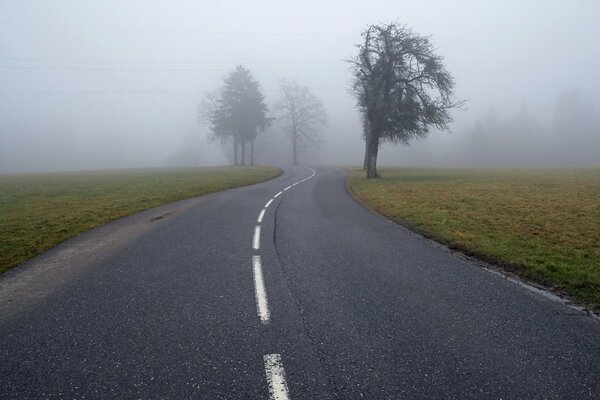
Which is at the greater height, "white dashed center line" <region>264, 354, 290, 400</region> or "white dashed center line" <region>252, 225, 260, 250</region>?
"white dashed center line" <region>252, 225, 260, 250</region>

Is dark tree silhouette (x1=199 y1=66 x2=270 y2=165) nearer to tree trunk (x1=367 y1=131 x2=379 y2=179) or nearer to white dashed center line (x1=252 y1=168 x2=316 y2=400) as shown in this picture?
tree trunk (x1=367 y1=131 x2=379 y2=179)

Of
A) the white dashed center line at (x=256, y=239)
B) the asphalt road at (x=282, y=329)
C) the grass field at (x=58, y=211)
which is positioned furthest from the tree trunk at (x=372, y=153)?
the asphalt road at (x=282, y=329)

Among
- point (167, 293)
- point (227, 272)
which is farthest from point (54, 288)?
point (227, 272)

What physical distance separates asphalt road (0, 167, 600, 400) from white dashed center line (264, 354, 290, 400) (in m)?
0.02

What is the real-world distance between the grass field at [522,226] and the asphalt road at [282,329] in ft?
3.34

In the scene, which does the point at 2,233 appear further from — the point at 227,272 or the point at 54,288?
the point at 227,272

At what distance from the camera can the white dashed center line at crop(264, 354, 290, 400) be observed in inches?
128

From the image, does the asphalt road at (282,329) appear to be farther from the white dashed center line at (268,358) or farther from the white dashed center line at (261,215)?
the white dashed center line at (261,215)

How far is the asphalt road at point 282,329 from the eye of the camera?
3.43m

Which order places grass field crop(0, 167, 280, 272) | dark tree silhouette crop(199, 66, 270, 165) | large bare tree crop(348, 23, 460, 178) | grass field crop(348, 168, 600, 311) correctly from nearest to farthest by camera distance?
grass field crop(348, 168, 600, 311), grass field crop(0, 167, 280, 272), large bare tree crop(348, 23, 460, 178), dark tree silhouette crop(199, 66, 270, 165)

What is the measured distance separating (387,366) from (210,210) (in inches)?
437

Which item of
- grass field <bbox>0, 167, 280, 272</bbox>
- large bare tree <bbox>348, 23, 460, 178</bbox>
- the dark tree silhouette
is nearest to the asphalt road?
grass field <bbox>0, 167, 280, 272</bbox>

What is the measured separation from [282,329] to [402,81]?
2520 cm

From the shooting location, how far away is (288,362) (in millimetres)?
3752
